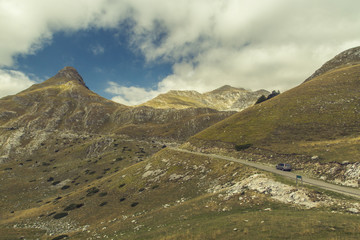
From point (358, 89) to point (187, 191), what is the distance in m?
79.1

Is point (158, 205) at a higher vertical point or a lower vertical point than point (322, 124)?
lower

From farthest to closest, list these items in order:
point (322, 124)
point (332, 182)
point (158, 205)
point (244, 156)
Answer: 1. point (322, 124)
2. point (244, 156)
3. point (158, 205)
4. point (332, 182)

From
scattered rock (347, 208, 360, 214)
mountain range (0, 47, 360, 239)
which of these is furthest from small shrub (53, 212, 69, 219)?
scattered rock (347, 208, 360, 214)

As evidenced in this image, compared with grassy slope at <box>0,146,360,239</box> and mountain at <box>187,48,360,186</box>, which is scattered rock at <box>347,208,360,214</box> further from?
mountain at <box>187,48,360,186</box>

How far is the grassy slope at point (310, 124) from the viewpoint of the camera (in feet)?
141

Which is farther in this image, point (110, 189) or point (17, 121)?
point (17, 121)

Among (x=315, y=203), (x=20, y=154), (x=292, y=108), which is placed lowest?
(x=315, y=203)

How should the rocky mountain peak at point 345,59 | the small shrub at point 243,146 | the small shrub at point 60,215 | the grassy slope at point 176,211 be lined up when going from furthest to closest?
the rocky mountain peak at point 345,59 → the small shrub at point 243,146 → the small shrub at point 60,215 → the grassy slope at point 176,211

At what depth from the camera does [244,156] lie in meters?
51.9

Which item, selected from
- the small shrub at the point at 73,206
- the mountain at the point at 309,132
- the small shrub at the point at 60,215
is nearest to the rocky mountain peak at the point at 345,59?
the mountain at the point at 309,132

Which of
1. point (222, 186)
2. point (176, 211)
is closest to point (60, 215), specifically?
point (176, 211)

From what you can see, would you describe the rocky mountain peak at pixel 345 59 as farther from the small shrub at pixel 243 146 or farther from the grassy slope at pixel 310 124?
the small shrub at pixel 243 146

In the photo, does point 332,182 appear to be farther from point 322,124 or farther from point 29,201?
point 29,201

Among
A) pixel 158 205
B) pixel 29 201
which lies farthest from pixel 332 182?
pixel 29 201
